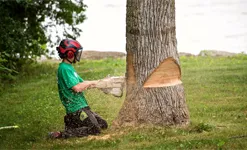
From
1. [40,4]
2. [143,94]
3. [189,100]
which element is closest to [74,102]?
[143,94]

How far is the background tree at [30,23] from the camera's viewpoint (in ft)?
49.7

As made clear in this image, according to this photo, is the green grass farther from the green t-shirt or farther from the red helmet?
the red helmet

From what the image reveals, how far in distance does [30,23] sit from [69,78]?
344 inches

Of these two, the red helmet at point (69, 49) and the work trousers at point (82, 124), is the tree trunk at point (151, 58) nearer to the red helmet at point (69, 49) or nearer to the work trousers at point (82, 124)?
the work trousers at point (82, 124)

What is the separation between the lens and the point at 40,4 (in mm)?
16641

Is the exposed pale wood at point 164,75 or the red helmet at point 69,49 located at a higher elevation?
the red helmet at point 69,49

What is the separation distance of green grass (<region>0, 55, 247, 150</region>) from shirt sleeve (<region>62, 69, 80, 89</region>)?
0.77 meters

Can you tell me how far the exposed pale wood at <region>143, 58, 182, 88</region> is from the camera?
28.7ft

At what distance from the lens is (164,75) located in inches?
348

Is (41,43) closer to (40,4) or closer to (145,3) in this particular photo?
(40,4)

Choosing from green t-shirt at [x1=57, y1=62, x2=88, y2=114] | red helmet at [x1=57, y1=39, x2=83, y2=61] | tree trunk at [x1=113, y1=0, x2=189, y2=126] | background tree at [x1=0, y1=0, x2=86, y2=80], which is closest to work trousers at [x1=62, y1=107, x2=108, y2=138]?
green t-shirt at [x1=57, y1=62, x2=88, y2=114]

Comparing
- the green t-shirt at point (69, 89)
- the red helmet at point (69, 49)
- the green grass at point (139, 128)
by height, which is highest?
the red helmet at point (69, 49)

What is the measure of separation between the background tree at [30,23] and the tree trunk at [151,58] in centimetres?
657

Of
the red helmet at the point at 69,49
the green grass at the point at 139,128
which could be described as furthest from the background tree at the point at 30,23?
the red helmet at the point at 69,49
